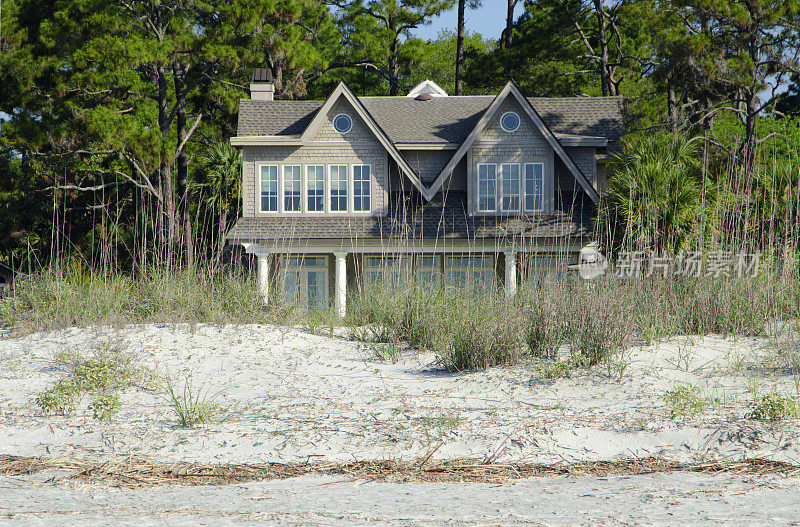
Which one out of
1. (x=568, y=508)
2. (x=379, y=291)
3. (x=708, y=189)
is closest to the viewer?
(x=568, y=508)

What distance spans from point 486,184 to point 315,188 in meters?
4.20

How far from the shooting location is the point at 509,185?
18.3 meters

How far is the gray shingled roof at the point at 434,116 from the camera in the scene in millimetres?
18984

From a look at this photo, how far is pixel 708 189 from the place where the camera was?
48.3 ft

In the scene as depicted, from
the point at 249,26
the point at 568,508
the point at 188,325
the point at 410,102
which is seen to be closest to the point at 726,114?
the point at 410,102

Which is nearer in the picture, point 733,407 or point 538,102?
point 733,407

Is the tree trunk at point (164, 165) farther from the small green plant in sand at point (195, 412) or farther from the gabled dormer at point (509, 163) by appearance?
the small green plant in sand at point (195, 412)

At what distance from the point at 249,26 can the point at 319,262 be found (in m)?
8.19

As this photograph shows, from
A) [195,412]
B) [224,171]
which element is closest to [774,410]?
[195,412]

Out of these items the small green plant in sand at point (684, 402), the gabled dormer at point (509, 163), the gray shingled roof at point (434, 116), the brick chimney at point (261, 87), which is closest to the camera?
the small green plant in sand at point (684, 402)

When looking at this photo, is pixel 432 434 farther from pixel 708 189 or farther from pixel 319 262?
pixel 319 262

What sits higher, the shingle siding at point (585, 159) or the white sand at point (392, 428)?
the shingle siding at point (585, 159)

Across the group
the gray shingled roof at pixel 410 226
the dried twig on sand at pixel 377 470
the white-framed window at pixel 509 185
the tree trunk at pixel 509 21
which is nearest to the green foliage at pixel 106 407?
the dried twig on sand at pixel 377 470

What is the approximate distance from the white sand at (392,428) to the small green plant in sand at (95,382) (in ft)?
0.41
